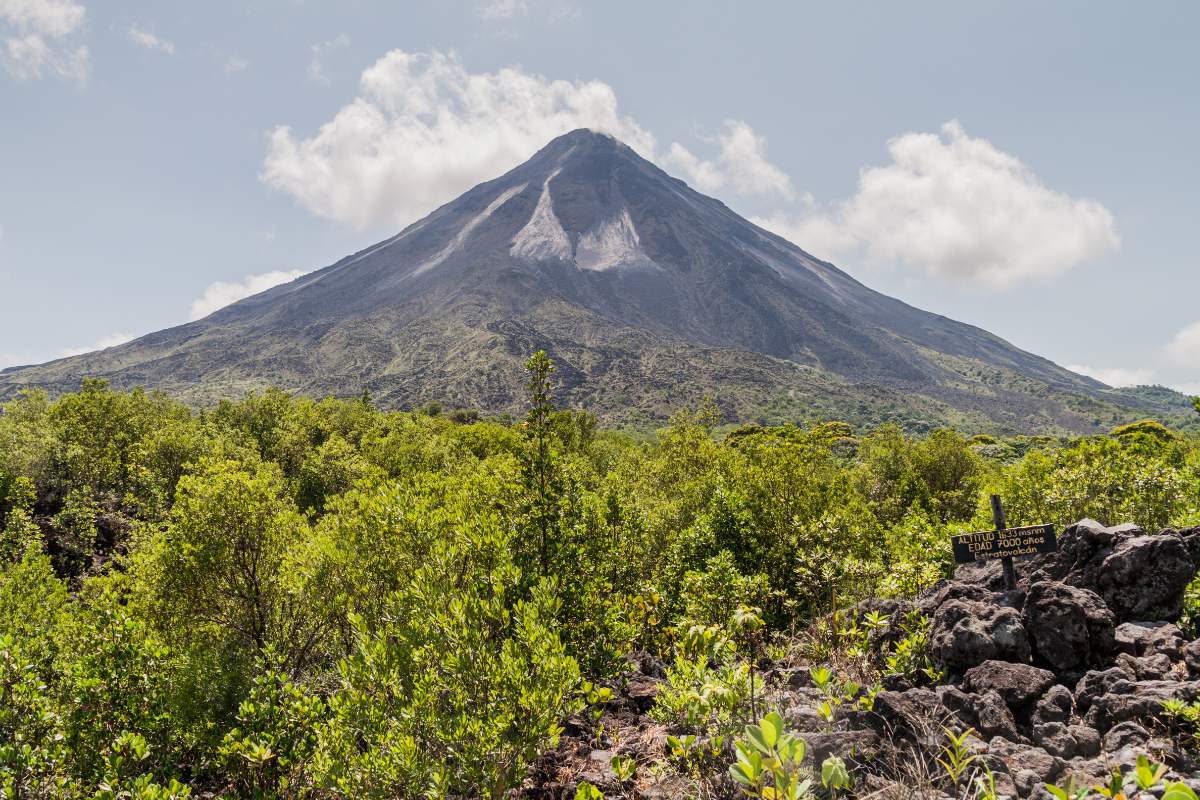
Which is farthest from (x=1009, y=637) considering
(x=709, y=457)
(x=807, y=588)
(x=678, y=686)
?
(x=709, y=457)

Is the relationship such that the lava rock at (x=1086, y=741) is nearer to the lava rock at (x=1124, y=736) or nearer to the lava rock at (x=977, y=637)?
the lava rock at (x=1124, y=736)

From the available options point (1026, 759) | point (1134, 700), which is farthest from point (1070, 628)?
point (1026, 759)

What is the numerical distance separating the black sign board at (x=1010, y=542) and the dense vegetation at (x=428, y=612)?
7.87 feet

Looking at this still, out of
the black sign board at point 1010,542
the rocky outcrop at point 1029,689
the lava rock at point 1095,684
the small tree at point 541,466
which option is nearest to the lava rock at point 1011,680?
the rocky outcrop at point 1029,689

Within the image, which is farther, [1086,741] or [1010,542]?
[1010,542]

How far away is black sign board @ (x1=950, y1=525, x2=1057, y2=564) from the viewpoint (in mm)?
8430

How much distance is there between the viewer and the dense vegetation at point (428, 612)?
638cm

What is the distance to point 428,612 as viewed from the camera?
7.30m

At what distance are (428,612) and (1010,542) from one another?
8.54m

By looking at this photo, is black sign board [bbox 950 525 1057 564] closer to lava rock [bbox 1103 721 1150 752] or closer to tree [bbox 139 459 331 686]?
lava rock [bbox 1103 721 1150 752]

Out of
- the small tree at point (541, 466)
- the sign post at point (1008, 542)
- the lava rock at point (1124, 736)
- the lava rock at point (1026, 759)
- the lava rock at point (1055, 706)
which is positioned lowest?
the lava rock at point (1026, 759)

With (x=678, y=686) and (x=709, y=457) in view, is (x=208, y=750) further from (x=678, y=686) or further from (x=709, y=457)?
(x=709, y=457)

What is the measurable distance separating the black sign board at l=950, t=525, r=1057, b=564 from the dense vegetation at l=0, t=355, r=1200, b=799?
7.87 feet

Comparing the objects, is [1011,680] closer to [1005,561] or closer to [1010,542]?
[1010,542]
